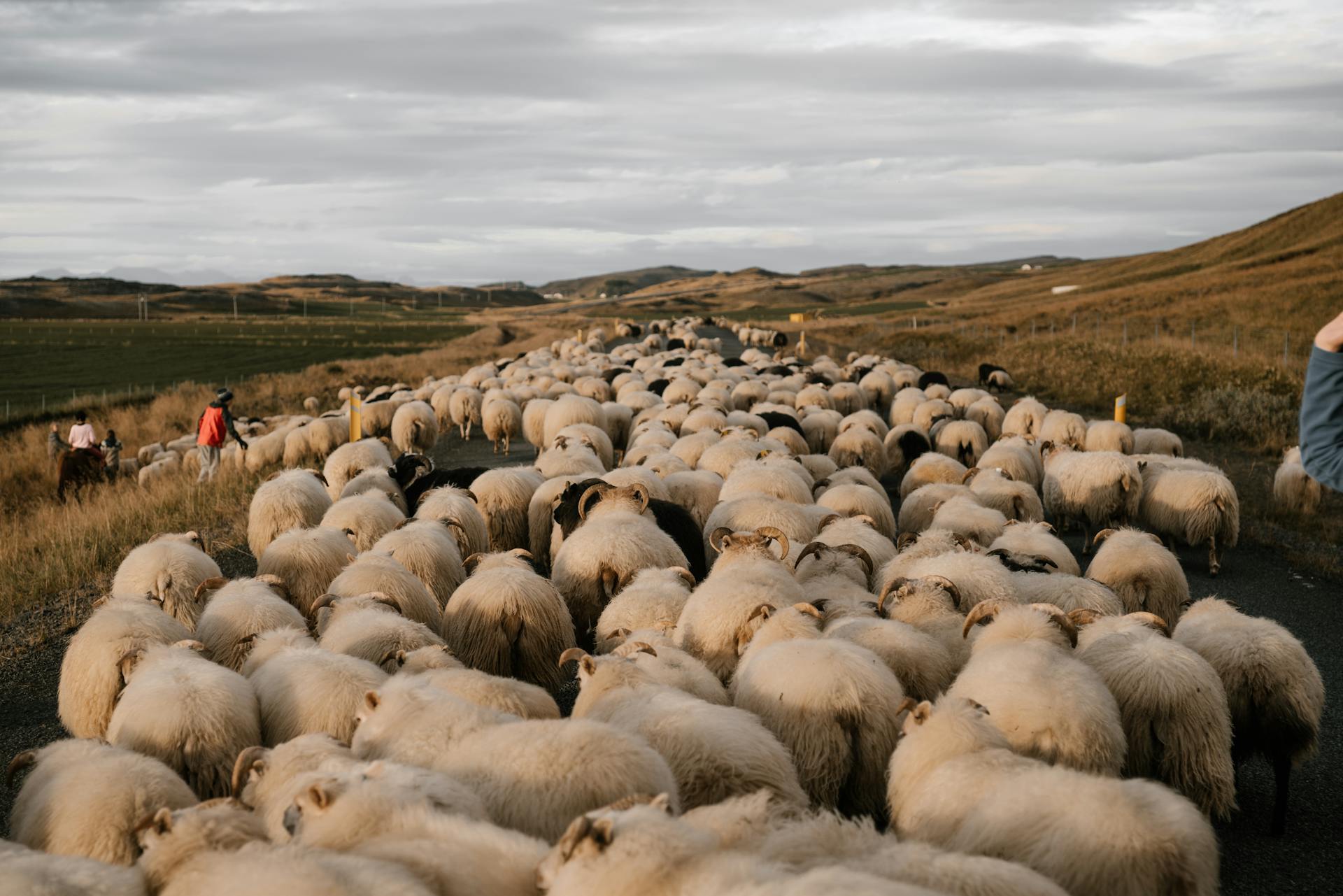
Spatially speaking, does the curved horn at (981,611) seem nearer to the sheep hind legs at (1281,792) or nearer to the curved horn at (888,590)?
the curved horn at (888,590)

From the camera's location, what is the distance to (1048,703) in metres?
5.16

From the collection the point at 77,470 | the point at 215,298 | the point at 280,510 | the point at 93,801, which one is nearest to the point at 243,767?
the point at 93,801

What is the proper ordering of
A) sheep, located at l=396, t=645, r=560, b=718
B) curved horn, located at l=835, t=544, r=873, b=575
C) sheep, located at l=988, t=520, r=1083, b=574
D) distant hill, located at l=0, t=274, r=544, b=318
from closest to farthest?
sheep, located at l=396, t=645, r=560, b=718 → curved horn, located at l=835, t=544, r=873, b=575 → sheep, located at l=988, t=520, r=1083, b=574 → distant hill, located at l=0, t=274, r=544, b=318

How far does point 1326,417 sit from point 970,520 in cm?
658

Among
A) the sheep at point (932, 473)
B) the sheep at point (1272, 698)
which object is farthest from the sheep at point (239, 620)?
the sheep at point (932, 473)

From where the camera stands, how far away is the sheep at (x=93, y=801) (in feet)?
14.5

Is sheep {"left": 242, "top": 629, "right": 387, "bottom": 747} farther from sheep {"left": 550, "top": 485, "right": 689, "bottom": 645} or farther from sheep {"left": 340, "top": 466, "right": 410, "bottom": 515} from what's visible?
sheep {"left": 340, "top": 466, "right": 410, "bottom": 515}

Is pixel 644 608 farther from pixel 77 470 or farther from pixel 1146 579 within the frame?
pixel 77 470

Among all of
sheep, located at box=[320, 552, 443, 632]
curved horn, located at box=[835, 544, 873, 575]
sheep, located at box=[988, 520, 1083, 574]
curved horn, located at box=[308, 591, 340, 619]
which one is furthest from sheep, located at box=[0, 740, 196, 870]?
sheep, located at box=[988, 520, 1083, 574]

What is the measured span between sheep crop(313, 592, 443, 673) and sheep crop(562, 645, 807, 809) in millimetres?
1879

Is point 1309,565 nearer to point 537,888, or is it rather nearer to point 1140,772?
point 1140,772

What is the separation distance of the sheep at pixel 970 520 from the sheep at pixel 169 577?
715cm

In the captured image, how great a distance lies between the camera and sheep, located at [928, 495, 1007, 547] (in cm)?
1017

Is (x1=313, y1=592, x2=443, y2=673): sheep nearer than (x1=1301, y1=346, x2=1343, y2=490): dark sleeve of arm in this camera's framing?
No
